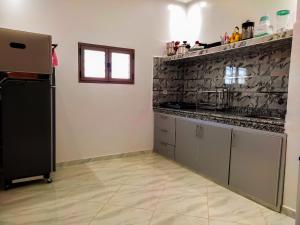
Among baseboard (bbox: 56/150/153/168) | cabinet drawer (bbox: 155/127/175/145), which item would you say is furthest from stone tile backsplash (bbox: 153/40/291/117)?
A: baseboard (bbox: 56/150/153/168)

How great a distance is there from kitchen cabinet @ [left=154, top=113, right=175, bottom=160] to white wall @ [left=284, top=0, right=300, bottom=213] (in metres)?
1.77

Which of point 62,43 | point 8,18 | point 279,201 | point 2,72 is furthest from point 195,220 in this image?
point 8,18

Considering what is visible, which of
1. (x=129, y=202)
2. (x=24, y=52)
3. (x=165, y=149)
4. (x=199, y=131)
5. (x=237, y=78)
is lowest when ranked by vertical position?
(x=129, y=202)

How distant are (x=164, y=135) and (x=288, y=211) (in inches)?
82.3

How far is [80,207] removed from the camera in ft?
6.97

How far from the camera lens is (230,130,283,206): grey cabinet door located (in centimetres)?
207

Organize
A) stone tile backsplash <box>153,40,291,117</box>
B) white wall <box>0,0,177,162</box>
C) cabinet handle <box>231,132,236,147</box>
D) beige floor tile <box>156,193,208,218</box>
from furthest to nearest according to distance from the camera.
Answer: white wall <box>0,0,177,162</box> < stone tile backsplash <box>153,40,291,117</box> < cabinet handle <box>231,132,236,147</box> < beige floor tile <box>156,193,208,218</box>

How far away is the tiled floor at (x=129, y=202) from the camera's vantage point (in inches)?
76.2

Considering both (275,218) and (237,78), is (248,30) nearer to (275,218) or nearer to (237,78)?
(237,78)

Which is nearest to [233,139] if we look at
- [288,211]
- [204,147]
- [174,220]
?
[204,147]

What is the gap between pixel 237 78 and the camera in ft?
10.5

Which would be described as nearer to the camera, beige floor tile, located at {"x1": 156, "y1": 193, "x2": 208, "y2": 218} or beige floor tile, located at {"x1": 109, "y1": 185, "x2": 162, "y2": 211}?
beige floor tile, located at {"x1": 156, "y1": 193, "x2": 208, "y2": 218}

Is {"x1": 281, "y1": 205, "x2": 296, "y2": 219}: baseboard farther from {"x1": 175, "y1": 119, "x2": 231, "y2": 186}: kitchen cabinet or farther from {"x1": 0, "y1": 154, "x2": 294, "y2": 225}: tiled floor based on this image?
{"x1": 175, "y1": 119, "x2": 231, "y2": 186}: kitchen cabinet

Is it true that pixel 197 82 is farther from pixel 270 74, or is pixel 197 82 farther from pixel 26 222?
pixel 26 222
